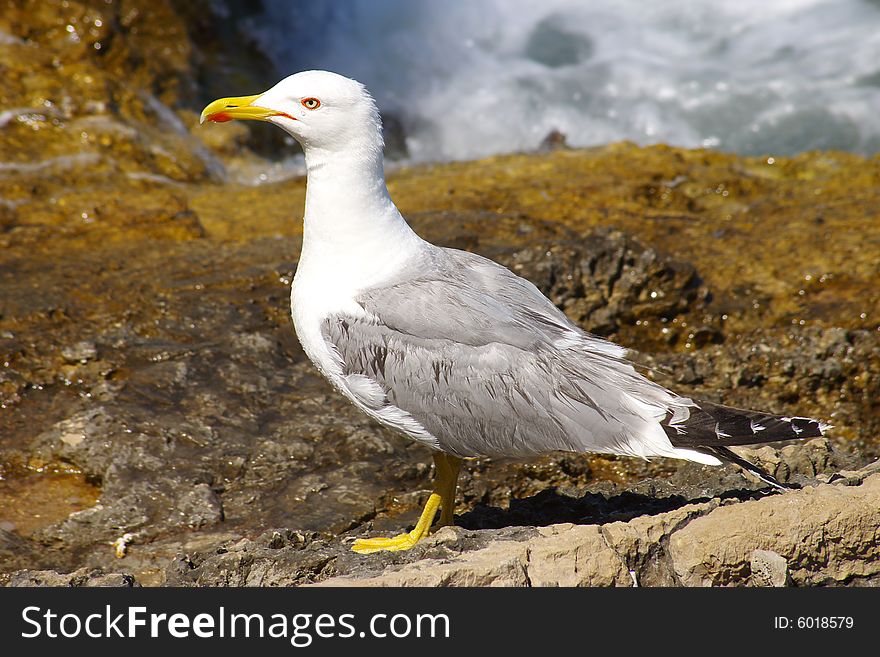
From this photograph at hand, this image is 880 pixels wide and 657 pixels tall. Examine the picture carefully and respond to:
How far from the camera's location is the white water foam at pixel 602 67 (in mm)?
13945

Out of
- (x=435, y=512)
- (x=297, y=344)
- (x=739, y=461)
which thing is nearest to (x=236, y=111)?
(x=435, y=512)

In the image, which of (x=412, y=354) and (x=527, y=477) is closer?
(x=412, y=354)

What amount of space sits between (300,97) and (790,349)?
3.30 meters

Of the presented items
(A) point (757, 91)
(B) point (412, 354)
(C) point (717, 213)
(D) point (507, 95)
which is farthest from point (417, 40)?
(B) point (412, 354)

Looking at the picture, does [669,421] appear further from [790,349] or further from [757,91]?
[757,91]

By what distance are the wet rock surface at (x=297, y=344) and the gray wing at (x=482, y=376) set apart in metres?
0.40

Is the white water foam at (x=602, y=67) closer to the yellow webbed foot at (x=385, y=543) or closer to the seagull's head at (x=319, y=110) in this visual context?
the seagull's head at (x=319, y=110)

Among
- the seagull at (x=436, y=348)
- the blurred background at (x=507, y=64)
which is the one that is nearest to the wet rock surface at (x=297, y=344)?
the seagull at (x=436, y=348)

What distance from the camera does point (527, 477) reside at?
212 inches

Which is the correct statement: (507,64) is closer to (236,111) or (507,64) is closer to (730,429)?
(236,111)

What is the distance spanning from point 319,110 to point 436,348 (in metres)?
1.17

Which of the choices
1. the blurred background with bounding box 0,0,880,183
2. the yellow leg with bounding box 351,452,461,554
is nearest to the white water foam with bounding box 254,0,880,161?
the blurred background with bounding box 0,0,880,183

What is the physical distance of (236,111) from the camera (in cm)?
457

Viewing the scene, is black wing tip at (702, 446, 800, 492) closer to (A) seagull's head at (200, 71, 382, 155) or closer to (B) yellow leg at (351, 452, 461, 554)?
(B) yellow leg at (351, 452, 461, 554)
